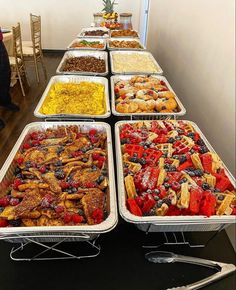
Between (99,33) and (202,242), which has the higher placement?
(99,33)

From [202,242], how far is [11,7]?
17.0 ft

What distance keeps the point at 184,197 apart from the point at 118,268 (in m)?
0.34

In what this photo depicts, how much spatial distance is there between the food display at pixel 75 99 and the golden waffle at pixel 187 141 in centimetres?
52

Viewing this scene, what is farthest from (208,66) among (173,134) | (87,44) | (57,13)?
(57,13)

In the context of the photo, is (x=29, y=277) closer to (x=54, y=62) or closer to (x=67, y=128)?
Answer: (x=67, y=128)

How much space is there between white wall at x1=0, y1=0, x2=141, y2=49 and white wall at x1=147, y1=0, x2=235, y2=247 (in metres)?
2.83

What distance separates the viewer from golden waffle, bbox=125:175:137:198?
2.87ft

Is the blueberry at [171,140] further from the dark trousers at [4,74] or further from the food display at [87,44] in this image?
the dark trousers at [4,74]

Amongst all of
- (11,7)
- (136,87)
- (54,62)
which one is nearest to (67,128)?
(136,87)

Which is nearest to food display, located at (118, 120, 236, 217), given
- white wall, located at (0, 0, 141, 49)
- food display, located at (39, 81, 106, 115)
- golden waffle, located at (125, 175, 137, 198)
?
golden waffle, located at (125, 175, 137, 198)

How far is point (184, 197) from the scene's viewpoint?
0.84 m

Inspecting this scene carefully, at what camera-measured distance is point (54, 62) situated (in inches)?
174

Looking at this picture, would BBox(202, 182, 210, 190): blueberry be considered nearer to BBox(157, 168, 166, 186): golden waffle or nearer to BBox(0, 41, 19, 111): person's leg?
BBox(157, 168, 166, 186): golden waffle

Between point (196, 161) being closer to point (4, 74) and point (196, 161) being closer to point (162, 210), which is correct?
point (162, 210)
